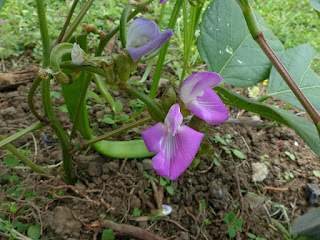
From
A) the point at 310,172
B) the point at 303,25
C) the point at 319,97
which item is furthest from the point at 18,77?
the point at 303,25

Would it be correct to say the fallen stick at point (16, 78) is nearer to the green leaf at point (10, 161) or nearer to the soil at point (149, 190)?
the soil at point (149, 190)

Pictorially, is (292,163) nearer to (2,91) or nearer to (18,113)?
(18,113)

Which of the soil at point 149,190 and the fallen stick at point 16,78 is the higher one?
the fallen stick at point 16,78

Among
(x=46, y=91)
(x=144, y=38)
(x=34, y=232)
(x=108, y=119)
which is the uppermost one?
(x=144, y=38)

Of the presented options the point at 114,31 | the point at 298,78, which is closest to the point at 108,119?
the point at 114,31

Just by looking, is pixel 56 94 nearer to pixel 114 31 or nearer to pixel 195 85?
Answer: pixel 114 31

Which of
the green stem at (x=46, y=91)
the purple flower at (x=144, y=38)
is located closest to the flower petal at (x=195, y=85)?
the purple flower at (x=144, y=38)

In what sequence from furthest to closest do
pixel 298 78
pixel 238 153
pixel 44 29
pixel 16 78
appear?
1. pixel 16 78
2. pixel 238 153
3. pixel 298 78
4. pixel 44 29
